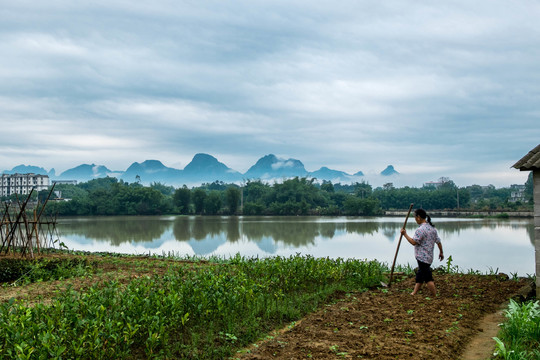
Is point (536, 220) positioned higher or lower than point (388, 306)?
higher

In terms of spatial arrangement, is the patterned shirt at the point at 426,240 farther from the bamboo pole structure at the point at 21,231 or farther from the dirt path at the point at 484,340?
the bamboo pole structure at the point at 21,231

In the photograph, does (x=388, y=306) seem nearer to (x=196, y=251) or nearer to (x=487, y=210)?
(x=196, y=251)

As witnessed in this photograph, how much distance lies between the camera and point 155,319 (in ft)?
18.7

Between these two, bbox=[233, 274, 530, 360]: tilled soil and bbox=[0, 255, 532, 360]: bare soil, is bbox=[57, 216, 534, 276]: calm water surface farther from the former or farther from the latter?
bbox=[233, 274, 530, 360]: tilled soil

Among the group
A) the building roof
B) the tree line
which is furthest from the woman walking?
the tree line

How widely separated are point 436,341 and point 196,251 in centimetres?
1702

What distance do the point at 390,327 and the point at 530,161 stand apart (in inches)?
157

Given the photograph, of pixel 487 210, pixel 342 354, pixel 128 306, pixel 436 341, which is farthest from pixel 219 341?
pixel 487 210

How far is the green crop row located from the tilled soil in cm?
51

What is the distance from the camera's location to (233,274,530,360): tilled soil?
17.8 ft

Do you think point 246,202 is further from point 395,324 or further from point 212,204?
point 395,324

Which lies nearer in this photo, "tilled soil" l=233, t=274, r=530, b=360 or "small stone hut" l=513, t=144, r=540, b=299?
"tilled soil" l=233, t=274, r=530, b=360

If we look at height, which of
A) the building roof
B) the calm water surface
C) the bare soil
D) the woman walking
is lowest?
the calm water surface

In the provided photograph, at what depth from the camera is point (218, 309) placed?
6918 mm
